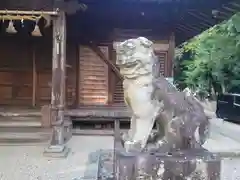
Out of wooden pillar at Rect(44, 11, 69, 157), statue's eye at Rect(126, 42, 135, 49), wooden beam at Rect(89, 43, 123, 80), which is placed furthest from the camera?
wooden beam at Rect(89, 43, 123, 80)

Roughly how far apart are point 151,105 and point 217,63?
1273cm

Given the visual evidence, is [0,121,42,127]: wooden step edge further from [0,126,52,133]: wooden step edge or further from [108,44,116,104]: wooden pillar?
[108,44,116,104]: wooden pillar

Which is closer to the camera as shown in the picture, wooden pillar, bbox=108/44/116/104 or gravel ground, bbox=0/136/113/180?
gravel ground, bbox=0/136/113/180

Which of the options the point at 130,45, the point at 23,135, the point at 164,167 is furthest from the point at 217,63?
the point at 164,167

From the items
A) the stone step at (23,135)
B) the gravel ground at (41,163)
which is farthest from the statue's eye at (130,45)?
the stone step at (23,135)

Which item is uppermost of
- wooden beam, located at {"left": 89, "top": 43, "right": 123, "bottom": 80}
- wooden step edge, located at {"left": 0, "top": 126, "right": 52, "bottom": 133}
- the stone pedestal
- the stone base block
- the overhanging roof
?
the overhanging roof

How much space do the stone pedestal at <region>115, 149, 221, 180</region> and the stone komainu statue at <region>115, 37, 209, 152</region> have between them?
0.62ft

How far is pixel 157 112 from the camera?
4059mm

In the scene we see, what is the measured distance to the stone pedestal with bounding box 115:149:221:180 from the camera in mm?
3820

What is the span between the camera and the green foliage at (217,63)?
14.2 metres

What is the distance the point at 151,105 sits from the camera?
A: 13.2ft

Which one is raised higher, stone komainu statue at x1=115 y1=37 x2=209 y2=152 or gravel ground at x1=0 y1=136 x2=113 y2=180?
stone komainu statue at x1=115 y1=37 x2=209 y2=152

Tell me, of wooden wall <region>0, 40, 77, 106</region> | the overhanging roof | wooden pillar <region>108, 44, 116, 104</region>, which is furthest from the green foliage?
wooden wall <region>0, 40, 77, 106</region>

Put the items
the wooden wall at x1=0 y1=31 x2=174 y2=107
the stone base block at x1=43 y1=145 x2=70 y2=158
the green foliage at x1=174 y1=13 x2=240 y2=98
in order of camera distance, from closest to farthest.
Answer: the stone base block at x1=43 y1=145 x2=70 y2=158 < the wooden wall at x1=0 y1=31 x2=174 y2=107 < the green foliage at x1=174 y1=13 x2=240 y2=98
